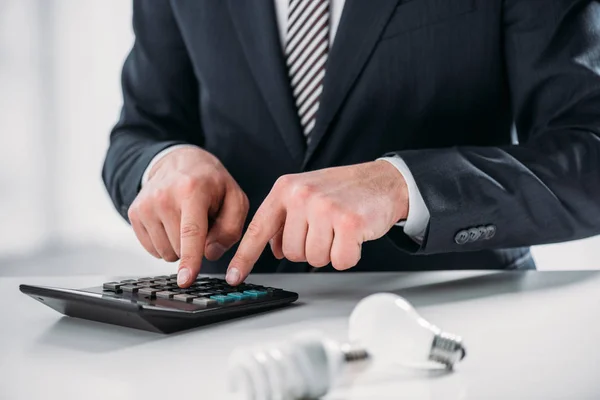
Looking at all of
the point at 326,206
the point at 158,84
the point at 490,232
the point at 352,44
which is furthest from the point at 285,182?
the point at 158,84

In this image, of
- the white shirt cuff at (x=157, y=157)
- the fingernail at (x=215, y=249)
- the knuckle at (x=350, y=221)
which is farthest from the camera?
the white shirt cuff at (x=157, y=157)

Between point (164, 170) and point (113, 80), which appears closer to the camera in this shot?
point (164, 170)

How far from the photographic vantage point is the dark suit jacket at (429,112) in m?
0.92

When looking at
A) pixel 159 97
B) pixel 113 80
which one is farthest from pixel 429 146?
pixel 113 80

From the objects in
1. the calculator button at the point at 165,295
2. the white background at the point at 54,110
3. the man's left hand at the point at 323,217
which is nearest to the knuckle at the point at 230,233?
the man's left hand at the point at 323,217

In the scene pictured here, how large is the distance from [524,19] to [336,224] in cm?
51

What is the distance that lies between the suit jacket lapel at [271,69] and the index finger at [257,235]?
0.38 metres

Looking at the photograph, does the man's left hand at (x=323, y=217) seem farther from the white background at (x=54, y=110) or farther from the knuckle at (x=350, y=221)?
the white background at (x=54, y=110)

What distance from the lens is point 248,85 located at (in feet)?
4.01

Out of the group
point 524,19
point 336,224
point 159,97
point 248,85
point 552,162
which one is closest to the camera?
point 336,224

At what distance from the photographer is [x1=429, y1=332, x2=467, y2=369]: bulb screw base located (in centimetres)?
52

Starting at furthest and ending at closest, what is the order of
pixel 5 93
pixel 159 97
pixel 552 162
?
1. pixel 5 93
2. pixel 159 97
3. pixel 552 162

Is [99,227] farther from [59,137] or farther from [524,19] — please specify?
[524,19]

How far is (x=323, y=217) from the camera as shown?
→ 776 millimetres
